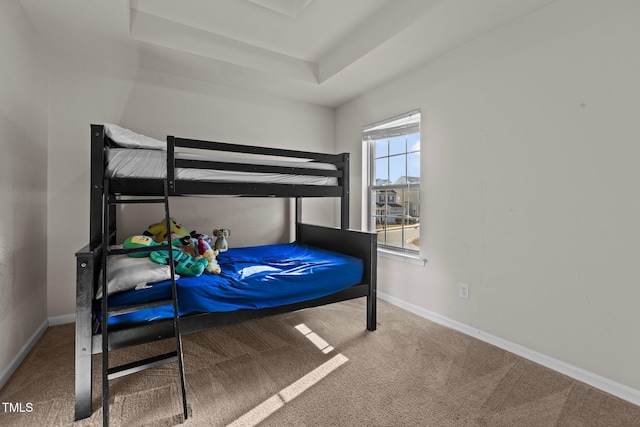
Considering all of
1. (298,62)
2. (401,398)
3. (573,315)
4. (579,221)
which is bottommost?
(401,398)

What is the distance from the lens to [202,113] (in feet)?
10.8

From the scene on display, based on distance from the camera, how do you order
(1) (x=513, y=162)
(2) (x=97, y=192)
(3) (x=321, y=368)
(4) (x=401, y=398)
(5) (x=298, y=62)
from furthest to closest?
(5) (x=298, y=62)
(1) (x=513, y=162)
(3) (x=321, y=368)
(2) (x=97, y=192)
(4) (x=401, y=398)

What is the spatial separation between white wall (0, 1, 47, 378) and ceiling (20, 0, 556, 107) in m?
0.28

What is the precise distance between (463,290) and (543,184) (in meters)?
1.02

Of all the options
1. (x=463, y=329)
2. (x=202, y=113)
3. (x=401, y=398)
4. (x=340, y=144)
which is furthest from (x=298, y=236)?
(x=401, y=398)

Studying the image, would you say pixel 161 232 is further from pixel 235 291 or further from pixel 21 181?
pixel 235 291

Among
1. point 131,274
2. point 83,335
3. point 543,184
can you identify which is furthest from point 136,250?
point 543,184

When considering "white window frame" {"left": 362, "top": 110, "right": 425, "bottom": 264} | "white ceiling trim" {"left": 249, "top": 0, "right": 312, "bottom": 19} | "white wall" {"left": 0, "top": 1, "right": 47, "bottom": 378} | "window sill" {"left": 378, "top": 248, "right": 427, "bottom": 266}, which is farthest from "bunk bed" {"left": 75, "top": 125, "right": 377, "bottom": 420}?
"white ceiling trim" {"left": 249, "top": 0, "right": 312, "bottom": 19}

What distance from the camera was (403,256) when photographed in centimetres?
316

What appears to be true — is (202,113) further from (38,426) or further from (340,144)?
(38,426)

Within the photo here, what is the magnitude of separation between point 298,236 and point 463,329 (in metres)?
1.96

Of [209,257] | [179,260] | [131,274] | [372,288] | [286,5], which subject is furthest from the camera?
[372,288]

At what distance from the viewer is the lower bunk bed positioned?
5.16 feet

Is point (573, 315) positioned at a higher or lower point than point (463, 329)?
higher
